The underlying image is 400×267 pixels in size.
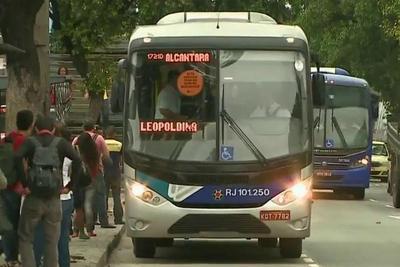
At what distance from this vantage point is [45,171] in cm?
963

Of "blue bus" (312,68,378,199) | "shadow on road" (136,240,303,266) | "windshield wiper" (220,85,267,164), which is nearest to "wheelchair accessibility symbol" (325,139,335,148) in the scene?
"blue bus" (312,68,378,199)

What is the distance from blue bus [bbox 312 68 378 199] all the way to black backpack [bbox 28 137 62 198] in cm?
1914

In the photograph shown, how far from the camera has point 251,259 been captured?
14.6 metres

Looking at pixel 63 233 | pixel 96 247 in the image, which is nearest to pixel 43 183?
pixel 63 233

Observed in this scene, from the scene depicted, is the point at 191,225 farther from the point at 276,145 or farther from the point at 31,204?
the point at 31,204

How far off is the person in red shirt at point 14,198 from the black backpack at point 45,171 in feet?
1.81

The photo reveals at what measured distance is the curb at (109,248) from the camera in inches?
529

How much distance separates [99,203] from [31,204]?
7369mm

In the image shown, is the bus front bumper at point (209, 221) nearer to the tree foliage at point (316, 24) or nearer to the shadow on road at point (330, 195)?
the tree foliage at point (316, 24)

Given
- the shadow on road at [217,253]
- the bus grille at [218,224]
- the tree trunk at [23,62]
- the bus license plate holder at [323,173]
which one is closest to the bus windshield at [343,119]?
the bus license plate holder at [323,173]

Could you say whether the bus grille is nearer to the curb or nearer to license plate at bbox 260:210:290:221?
license plate at bbox 260:210:290:221

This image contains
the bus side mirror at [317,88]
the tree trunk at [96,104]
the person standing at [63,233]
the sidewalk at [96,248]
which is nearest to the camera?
the person standing at [63,233]

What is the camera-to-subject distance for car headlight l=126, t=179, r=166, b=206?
43.8 feet

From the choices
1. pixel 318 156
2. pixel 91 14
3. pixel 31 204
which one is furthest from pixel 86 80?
pixel 31 204
